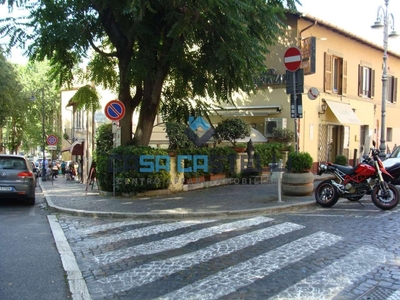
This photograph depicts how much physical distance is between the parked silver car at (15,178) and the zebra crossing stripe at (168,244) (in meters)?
6.16

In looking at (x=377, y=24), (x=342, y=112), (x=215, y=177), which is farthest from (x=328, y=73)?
(x=215, y=177)

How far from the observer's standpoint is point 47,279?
16.1 feet

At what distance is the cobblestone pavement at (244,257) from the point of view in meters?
4.46

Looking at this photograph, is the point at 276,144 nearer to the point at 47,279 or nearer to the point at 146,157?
the point at 146,157

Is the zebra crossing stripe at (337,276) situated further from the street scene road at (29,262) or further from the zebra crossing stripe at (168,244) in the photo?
the street scene road at (29,262)

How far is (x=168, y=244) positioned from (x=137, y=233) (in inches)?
43.0

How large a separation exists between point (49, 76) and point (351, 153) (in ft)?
50.0

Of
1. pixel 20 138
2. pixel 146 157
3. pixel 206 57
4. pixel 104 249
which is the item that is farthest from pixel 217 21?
pixel 20 138

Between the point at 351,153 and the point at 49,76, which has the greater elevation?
the point at 49,76

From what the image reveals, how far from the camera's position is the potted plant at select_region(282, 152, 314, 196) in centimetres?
1045

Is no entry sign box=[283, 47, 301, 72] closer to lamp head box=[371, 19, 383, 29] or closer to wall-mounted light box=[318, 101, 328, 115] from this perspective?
wall-mounted light box=[318, 101, 328, 115]

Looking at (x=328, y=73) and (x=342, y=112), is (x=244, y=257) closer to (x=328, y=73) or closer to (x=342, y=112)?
(x=342, y=112)

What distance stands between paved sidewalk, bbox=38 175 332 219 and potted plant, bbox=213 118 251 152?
→ 2.81 m

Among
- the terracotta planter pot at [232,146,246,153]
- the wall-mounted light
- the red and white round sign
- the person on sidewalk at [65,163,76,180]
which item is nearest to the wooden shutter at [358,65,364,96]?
the wall-mounted light
